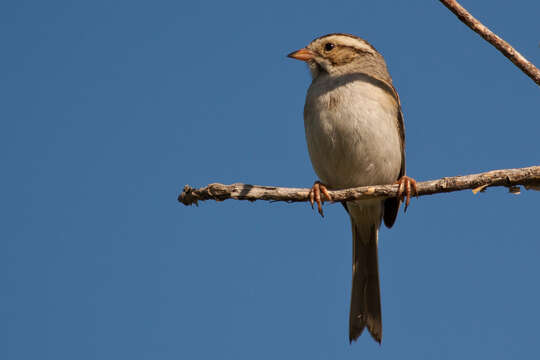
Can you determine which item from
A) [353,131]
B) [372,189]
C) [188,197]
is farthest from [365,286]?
[188,197]

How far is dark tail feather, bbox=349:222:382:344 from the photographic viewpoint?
5.88 metres

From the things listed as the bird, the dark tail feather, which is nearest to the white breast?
the bird

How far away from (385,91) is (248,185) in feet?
6.38

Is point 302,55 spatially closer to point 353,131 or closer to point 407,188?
point 353,131

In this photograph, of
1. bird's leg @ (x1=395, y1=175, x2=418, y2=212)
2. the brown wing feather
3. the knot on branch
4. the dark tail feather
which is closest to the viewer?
the knot on branch

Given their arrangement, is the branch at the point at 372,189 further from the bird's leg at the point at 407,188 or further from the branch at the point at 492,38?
the branch at the point at 492,38

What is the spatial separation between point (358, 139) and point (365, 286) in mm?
1579

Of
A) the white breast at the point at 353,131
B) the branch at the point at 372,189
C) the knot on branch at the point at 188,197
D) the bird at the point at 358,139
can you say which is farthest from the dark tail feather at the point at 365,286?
the knot on branch at the point at 188,197

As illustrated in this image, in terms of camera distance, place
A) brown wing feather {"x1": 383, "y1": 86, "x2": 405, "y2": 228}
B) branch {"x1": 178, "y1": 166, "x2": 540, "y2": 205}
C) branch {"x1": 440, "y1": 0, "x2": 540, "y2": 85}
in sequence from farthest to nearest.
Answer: brown wing feather {"x1": 383, "y1": 86, "x2": 405, "y2": 228} → branch {"x1": 178, "y1": 166, "x2": 540, "y2": 205} → branch {"x1": 440, "y1": 0, "x2": 540, "y2": 85}

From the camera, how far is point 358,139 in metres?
5.57

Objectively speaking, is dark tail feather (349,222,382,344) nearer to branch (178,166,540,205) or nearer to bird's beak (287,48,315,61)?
branch (178,166,540,205)

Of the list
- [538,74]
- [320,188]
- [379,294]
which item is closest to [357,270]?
[379,294]

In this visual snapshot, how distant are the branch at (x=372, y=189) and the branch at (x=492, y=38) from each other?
0.71 meters

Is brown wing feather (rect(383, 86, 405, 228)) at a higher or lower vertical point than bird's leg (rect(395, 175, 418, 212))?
higher
